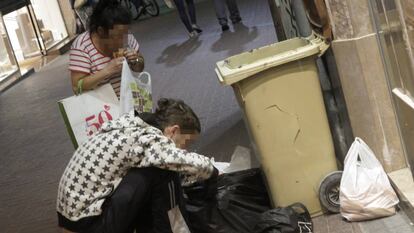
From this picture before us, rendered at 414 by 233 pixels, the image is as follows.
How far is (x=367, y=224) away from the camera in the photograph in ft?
14.1

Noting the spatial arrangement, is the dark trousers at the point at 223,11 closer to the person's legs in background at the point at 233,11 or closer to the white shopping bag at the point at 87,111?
the person's legs in background at the point at 233,11

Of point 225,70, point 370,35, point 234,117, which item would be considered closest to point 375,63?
point 370,35

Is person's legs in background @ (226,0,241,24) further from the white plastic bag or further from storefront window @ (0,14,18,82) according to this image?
the white plastic bag

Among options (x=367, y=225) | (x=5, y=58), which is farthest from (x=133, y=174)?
(x=5, y=58)

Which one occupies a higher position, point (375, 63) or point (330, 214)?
point (375, 63)

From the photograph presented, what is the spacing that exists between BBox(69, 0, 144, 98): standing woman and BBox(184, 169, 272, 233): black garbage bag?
94 centimetres

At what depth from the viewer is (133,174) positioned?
3.88m

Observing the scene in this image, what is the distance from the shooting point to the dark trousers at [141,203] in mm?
3867

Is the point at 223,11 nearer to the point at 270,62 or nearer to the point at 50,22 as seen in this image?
the point at 50,22

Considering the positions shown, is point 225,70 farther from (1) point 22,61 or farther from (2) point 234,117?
(1) point 22,61

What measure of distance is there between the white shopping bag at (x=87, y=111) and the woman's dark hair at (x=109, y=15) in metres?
0.42

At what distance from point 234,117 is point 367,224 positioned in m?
3.38

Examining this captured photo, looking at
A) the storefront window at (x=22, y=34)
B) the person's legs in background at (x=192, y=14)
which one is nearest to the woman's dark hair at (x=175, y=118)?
the person's legs in background at (x=192, y=14)

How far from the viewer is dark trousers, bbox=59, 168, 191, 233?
3867 mm
